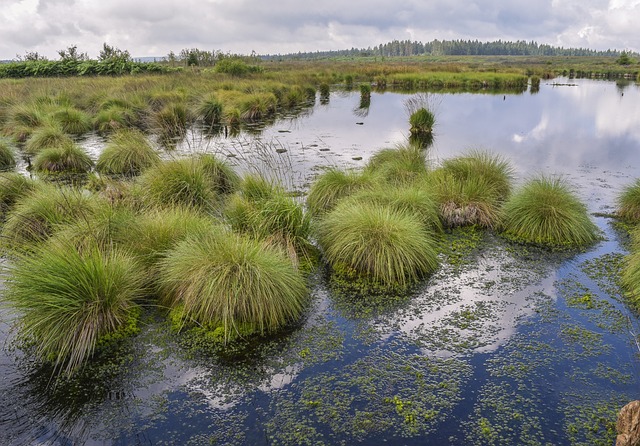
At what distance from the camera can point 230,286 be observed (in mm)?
5707

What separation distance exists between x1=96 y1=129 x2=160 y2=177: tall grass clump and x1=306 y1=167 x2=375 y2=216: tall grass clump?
17.1ft

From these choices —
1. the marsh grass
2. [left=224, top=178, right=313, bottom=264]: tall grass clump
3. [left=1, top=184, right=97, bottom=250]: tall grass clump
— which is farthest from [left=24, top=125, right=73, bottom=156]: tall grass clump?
the marsh grass

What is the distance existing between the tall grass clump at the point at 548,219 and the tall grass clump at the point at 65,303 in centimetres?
704

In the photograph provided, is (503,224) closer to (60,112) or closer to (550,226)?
(550,226)

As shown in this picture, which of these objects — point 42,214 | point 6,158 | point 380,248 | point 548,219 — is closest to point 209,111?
point 6,158

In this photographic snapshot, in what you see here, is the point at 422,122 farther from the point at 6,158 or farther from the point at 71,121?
the point at 6,158

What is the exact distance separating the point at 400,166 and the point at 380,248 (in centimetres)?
446

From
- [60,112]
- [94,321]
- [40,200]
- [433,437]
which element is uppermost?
[60,112]

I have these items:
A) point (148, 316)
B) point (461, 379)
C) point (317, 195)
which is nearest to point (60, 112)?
point (317, 195)

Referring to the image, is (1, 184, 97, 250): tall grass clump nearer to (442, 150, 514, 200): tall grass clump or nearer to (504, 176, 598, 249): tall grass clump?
(442, 150, 514, 200): tall grass clump

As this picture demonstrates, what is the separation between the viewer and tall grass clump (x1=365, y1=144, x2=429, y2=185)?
34.4ft

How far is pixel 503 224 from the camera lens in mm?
9141

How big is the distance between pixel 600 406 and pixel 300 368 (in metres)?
3.01

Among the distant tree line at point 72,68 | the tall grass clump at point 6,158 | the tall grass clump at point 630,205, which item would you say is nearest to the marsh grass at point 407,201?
the tall grass clump at point 630,205
